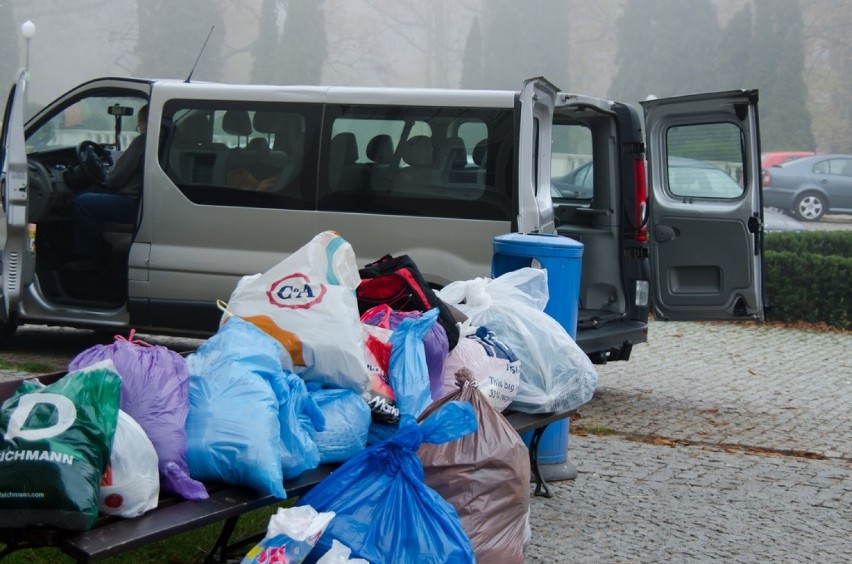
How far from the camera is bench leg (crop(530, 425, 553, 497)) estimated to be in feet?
16.7

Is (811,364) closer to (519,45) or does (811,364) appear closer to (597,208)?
(597,208)

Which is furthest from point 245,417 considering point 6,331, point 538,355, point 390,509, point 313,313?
point 6,331

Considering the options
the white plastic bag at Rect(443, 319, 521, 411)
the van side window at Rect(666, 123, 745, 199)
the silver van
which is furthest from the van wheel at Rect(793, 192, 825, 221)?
the white plastic bag at Rect(443, 319, 521, 411)

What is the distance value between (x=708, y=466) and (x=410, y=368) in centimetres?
285

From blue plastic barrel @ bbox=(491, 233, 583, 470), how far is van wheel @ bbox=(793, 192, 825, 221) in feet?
80.9

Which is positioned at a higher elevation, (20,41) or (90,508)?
(20,41)

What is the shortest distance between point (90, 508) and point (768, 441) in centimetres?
510

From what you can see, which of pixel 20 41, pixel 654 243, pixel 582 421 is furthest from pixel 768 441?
pixel 20 41

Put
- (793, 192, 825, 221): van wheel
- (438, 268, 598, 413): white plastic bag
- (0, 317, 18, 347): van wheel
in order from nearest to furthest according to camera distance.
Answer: (438, 268, 598, 413): white plastic bag
(0, 317, 18, 347): van wheel
(793, 192, 825, 221): van wheel

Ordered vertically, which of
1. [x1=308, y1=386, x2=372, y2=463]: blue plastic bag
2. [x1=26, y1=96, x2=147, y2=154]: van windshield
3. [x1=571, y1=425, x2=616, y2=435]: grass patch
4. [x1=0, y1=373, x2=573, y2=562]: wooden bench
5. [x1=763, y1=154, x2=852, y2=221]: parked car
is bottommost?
[x1=571, y1=425, x2=616, y2=435]: grass patch

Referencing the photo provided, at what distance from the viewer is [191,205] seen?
7.66m

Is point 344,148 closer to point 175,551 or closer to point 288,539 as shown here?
point 175,551

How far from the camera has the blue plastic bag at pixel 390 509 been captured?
323cm

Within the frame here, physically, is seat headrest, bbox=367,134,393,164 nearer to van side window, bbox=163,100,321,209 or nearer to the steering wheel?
van side window, bbox=163,100,321,209
